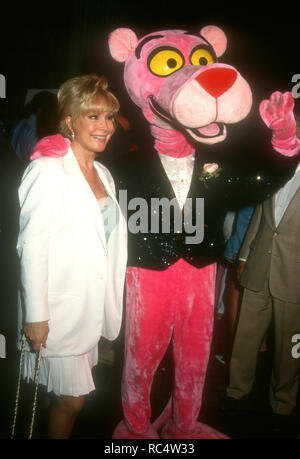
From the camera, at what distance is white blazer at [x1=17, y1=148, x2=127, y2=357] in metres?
1.36

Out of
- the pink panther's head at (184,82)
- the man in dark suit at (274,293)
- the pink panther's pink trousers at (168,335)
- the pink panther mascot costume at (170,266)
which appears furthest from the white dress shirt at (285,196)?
the pink panther's head at (184,82)

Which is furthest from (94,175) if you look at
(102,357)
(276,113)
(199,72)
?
(102,357)

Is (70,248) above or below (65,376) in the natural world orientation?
above

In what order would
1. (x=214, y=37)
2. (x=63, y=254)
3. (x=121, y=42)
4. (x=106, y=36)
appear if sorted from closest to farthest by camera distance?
(x=63, y=254)
(x=121, y=42)
(x=214, y=37)
(x=106, y=36)

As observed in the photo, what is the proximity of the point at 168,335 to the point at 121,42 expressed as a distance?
1388 millimetres

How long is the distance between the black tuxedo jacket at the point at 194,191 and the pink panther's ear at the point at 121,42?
1.42 feet

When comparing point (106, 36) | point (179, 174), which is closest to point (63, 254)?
point (179, 174)

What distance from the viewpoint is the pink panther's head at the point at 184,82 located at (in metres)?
1.28

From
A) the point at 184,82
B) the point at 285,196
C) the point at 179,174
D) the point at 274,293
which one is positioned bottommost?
the point at 274,293

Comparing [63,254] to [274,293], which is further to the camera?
[274,293]

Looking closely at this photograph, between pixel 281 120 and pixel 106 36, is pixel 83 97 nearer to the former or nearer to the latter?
pixel 281 120

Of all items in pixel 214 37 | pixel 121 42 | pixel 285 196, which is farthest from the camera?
pixel 285 196

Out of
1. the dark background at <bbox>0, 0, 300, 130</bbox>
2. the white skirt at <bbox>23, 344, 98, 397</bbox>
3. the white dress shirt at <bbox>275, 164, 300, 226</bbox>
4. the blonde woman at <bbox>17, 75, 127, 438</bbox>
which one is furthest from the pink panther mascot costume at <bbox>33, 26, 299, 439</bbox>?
the white dress shirt at <bbox>275, 164, 300, 226</bbox>

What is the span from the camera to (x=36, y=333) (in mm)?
1396
